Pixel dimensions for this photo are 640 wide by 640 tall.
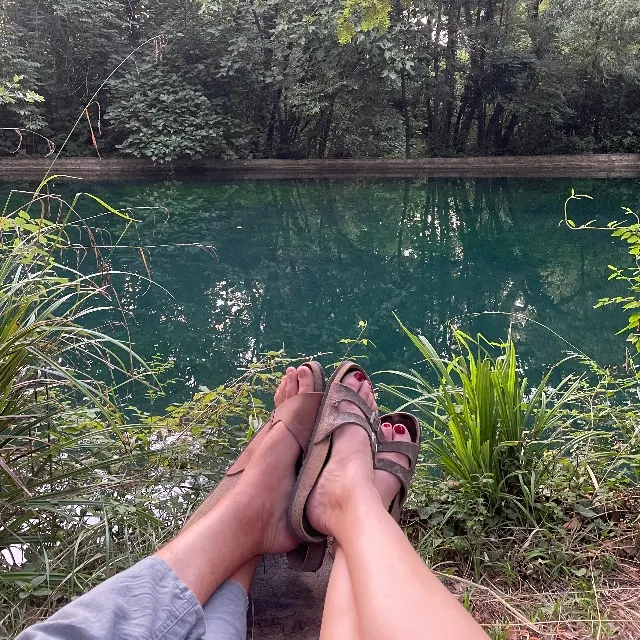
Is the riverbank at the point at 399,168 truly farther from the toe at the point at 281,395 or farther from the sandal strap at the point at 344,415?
the sandal strap at the point at 344,415

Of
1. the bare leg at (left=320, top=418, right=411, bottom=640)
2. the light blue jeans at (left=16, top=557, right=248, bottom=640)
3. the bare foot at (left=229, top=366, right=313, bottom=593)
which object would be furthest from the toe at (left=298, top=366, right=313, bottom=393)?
the light blue jeans at (left=16, top=557, right=248, bottom=640)

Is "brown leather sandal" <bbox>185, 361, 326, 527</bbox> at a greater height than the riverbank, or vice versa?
the riverbank

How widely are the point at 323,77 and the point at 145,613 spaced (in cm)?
1277

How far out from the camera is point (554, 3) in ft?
39.7

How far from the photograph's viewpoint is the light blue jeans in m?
0.60

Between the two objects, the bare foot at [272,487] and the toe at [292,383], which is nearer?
the bare foot at [272,487]

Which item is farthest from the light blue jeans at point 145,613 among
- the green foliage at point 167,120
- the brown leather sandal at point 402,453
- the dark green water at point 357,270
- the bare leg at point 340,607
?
the green foliage at point 167,120

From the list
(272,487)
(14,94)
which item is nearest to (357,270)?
(14,94)

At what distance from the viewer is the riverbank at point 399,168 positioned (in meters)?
11.8

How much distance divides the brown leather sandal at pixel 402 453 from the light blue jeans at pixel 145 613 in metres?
0.39

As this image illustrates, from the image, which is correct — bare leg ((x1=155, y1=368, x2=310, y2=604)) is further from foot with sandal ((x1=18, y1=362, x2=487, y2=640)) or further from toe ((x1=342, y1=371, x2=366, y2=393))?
toe ((x1=342, y1=371, x2=366, y2=393))

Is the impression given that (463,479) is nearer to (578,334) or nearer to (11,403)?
(11,403)

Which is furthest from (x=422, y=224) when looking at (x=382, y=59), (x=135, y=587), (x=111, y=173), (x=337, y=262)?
(x=135, y=587)

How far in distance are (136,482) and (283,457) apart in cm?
29
